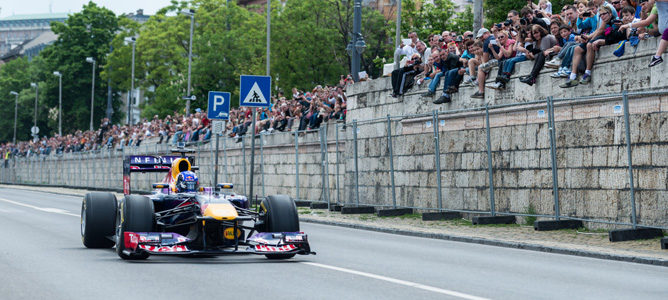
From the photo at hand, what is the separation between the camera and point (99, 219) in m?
14.7

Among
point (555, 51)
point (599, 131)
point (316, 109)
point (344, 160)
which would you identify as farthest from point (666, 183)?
point (316, 109)

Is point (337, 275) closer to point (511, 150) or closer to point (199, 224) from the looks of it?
point (199, 224)

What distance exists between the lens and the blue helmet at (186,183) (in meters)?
14.1

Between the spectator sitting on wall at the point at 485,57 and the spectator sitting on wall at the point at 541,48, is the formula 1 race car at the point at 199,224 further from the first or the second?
the spectator sitting on wall at the point at 485,57

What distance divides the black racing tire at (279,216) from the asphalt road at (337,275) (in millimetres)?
437

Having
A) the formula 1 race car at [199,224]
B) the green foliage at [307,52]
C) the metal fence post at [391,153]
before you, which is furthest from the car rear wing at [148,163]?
the green foliage at [307,52]

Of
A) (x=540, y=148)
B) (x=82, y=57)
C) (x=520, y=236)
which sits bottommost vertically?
(x=520, y=236)

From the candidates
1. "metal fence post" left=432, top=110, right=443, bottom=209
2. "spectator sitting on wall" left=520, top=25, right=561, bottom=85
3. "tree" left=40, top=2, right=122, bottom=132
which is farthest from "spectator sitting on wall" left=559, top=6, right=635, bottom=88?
"tree" left=40, top=2, right=122, bottom=132

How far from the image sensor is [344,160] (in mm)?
28859

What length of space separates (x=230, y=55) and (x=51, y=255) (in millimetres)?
58237

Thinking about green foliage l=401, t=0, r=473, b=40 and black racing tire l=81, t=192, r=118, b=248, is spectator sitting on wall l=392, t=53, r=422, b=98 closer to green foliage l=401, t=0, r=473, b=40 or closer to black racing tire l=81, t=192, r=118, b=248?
black racing tire l=81, t=192, r=118, b=248

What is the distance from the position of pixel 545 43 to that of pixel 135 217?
10294 mm

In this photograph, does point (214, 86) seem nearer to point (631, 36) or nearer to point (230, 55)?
point (230, 55)

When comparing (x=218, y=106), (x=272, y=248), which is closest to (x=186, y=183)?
(x=272, y=248)
